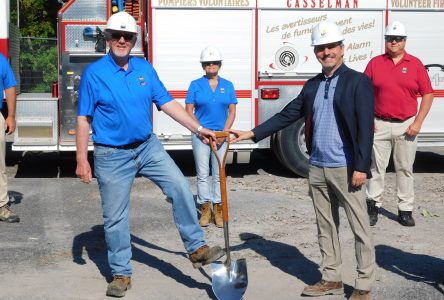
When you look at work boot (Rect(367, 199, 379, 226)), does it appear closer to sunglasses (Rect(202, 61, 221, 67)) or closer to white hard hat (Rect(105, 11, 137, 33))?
sunglasses (Rect(202, 61, 221, 67))

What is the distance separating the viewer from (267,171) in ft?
41.6

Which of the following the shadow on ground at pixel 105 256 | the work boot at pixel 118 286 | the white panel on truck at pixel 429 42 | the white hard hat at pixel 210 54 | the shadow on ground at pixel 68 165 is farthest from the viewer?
the shadow on ground at pixel 68 165

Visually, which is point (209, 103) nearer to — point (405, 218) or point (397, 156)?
point (397, 156)

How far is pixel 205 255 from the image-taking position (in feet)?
20.4

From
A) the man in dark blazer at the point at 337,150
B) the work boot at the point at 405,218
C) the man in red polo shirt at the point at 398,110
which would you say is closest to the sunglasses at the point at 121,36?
the man in dark blazer at the point at 337,150

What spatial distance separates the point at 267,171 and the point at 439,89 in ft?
9.11

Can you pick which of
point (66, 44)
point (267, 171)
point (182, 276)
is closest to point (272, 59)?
point (267, 171)

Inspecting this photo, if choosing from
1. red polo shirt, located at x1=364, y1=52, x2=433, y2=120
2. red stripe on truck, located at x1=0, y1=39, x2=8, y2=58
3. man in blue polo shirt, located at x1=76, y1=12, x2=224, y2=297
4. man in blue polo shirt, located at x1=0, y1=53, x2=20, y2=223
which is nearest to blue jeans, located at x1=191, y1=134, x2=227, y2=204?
red polo shirt, located at x1=364, y1=52, x2=433, y2=120

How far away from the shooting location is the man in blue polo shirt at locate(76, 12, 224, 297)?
6145 mm

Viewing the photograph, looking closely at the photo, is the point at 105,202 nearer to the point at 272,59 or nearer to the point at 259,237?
the point at 259,237

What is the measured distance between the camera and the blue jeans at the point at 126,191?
6.24 metres

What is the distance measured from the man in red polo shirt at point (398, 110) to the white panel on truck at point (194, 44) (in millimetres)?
3097

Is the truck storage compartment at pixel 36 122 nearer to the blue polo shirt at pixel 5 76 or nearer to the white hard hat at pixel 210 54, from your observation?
the blue polo shirt at pixel 5 76

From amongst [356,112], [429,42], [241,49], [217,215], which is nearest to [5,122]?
[217,215]
